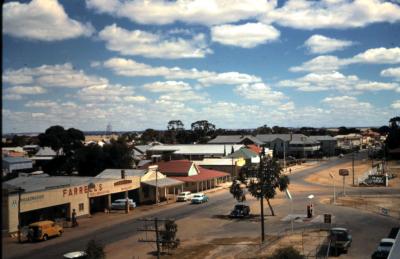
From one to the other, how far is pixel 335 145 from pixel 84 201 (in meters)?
130

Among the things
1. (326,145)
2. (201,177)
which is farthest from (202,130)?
(201,177)

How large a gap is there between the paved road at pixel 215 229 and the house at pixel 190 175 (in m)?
11.3

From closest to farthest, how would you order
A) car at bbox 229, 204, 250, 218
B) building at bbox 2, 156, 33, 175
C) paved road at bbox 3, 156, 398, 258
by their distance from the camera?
paved road at bbox 3, 156, 398, 258 → car at bbox 229, 204, 250, 218 → building at bbox 2, 156, 33, 175

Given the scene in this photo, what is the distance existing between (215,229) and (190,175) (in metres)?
30.6

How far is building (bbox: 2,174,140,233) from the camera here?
40969mm

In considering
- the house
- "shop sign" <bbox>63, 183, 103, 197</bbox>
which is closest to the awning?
the house

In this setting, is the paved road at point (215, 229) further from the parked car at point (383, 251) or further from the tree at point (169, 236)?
the tree at point (169, 236)

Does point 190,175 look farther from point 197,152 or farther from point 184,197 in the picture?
point 197,152

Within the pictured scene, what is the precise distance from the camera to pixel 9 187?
41.6 meters

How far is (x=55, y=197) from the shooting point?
45.3m

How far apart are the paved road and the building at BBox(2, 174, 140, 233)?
3.26 meters

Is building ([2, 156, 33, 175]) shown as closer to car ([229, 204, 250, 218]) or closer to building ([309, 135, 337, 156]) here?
car ([229, 204, 250, 218])

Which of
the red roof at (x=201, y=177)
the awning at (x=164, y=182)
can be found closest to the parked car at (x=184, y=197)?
the awning at (x=164, y=182)

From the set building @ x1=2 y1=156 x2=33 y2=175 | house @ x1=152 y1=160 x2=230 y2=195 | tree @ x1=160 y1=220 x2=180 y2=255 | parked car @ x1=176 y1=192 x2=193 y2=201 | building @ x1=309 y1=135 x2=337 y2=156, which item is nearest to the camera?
tree @ x1=160 y1=220 x2=180 y2=255
